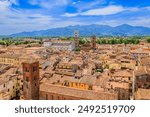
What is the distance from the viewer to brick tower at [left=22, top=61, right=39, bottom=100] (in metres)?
20.8

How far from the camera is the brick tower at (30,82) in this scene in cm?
2083

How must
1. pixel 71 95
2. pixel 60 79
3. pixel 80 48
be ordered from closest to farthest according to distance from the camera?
pixel 71 95, pixel 60 79, pixel 80 48

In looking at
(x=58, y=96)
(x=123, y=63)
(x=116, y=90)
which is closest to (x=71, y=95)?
(x=58, y=96)

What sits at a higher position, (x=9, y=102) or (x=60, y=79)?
(x=9, y=102)

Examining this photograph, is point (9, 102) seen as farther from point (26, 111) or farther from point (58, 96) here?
point (58, 96)

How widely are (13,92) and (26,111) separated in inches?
806

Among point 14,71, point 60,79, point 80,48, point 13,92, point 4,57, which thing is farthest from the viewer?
point 80,48

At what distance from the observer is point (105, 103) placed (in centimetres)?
480

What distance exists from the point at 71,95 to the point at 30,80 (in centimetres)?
459

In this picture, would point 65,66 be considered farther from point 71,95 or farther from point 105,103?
point 105,103

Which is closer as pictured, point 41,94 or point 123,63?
point 41,94

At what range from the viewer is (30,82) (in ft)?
68.3

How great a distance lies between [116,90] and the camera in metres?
21.1

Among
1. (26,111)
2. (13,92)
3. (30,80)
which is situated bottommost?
(13,92)
